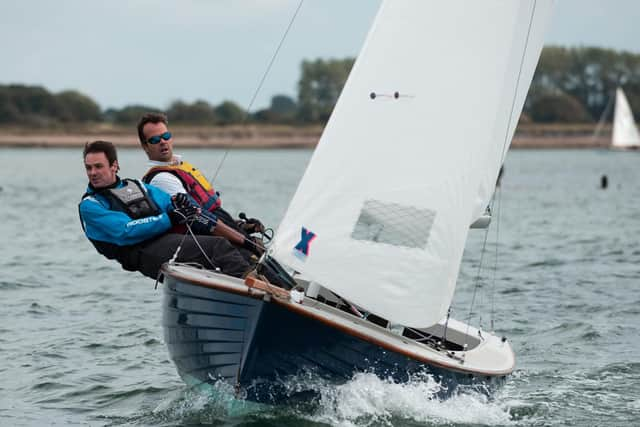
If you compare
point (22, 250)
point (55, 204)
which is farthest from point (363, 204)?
point (55, 204)

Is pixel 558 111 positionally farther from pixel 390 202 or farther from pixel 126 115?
pixel 390 202

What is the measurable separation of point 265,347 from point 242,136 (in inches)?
3261

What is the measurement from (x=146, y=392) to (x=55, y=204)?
20839 mm

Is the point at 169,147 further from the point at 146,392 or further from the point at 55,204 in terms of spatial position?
the point at 55,204

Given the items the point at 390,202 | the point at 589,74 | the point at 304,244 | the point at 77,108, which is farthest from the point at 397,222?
the point at 589,74

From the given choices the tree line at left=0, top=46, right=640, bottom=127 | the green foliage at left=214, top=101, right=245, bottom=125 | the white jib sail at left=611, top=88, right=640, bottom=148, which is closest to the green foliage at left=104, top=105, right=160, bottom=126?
the tree line at left=0, top=46, right=640, bottom=127

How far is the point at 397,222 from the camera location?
6555mm

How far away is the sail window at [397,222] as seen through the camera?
6.54 m

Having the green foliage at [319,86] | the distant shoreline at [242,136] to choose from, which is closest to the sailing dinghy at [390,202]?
the distant shoreline at [242,136]

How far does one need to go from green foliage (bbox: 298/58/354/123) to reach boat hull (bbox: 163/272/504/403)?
92.1m

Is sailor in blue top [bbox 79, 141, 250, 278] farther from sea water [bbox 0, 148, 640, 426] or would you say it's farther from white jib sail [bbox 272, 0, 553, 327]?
sea water [bbox 0, 148, 640, 426]

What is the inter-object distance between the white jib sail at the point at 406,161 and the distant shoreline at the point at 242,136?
221 feet

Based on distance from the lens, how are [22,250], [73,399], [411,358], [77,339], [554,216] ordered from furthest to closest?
[554,216] → [22,250] → [77,339] → [73,399] → [411,358]

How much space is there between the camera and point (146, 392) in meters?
8.05
